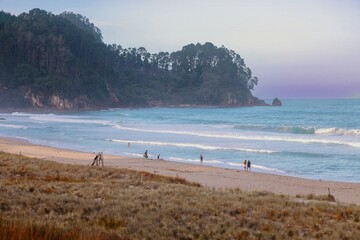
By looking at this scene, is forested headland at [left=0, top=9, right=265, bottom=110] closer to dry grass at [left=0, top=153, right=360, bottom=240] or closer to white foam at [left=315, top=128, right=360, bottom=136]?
white foam at [left=315, top=128, right=360, bottom=136]

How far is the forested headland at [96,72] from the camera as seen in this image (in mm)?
114812

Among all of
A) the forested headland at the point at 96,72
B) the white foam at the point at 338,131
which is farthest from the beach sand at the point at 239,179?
the forested headland at the point at 96,72

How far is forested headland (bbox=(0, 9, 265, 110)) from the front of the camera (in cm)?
11481

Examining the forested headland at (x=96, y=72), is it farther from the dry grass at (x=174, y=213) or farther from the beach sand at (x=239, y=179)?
the dry grass at (x=174, y=213)

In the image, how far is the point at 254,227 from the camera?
8.45 m

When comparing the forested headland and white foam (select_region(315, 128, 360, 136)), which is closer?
white foam (select_region(315, 128, 360, 136))

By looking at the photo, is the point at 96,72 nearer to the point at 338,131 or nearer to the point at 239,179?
the point at 338,131

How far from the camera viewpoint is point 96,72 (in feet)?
438

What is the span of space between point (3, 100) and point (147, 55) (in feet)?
266

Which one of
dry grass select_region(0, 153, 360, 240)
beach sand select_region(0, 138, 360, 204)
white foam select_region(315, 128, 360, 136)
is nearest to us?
dry grass select_region(0, 153, 360, 240)

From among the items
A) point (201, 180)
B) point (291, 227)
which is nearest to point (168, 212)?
point (291, 227)

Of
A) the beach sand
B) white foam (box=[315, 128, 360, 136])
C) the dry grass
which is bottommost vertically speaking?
the beach sand

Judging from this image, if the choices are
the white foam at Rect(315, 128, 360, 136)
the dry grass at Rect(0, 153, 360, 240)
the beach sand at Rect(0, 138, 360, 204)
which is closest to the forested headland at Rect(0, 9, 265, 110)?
the white foam at Rect(315, 128, 360, 136)

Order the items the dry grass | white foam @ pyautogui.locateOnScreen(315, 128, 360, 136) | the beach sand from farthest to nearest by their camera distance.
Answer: white foam @ pyautogui.locateOnScreen(315, 128, 360, 136) < the beach sand < the dry grass
